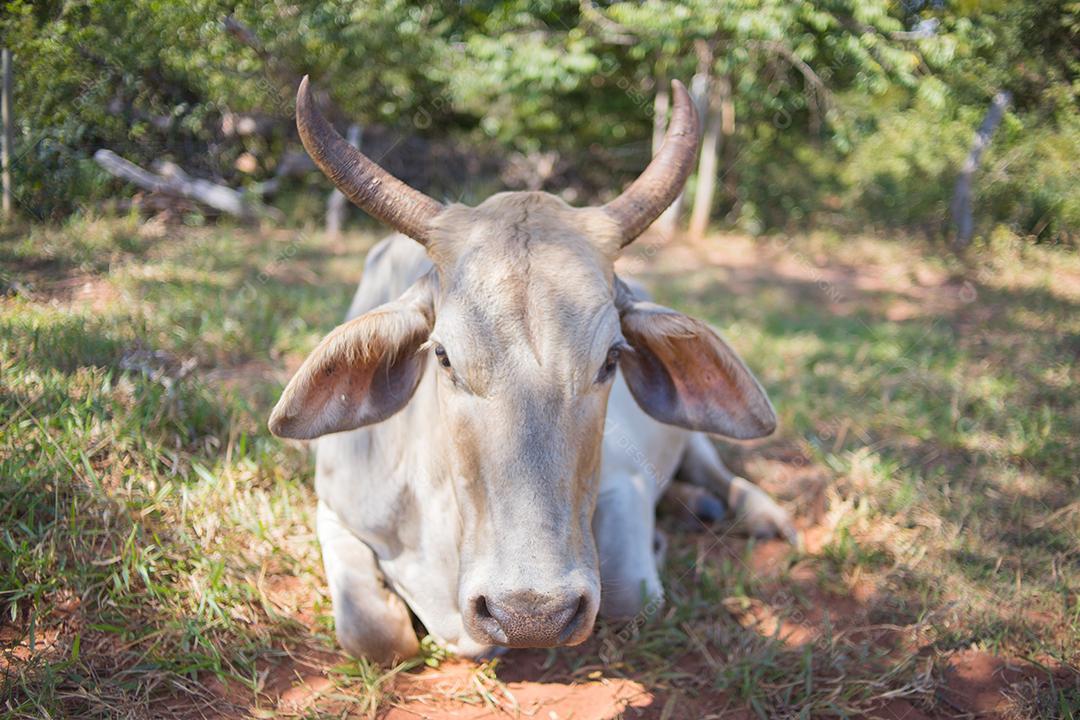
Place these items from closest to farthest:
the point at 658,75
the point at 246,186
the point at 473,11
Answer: the point at 246,186 < the point at 473,11 < the point at 658,75

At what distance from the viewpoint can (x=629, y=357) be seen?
2.80 m

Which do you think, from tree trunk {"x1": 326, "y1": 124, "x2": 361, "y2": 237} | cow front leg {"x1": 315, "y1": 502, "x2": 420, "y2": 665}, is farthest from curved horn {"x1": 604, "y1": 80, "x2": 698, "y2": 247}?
tree trunk {"x1": 326, "y1": 124, "x2": 361, "y2": 237}

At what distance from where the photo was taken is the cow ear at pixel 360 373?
2428 millimetres

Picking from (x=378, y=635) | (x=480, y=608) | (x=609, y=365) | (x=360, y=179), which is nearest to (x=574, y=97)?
(x=360, y=179)

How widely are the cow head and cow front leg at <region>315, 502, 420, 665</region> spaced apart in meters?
0.57

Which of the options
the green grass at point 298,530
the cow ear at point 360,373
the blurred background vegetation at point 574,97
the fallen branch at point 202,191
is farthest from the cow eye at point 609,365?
the fallen branch at point 202,191

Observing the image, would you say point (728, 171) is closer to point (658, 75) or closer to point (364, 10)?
point (658, 75)

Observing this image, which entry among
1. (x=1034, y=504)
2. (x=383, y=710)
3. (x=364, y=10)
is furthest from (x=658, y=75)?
(x=383, y=710)

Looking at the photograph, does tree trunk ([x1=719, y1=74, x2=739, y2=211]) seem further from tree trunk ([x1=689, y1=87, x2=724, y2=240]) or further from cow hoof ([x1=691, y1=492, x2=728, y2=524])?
cow hoof ([x1=691, y1=492, x2=728, y2=524])

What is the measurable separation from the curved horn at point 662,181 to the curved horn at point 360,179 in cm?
60

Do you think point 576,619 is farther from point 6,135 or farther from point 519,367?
point 6,135

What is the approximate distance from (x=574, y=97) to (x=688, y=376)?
935 centimetres

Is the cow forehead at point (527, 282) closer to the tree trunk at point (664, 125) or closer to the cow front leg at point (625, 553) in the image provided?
the cow front leg at point (625, 553)

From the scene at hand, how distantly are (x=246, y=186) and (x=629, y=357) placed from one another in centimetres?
645
